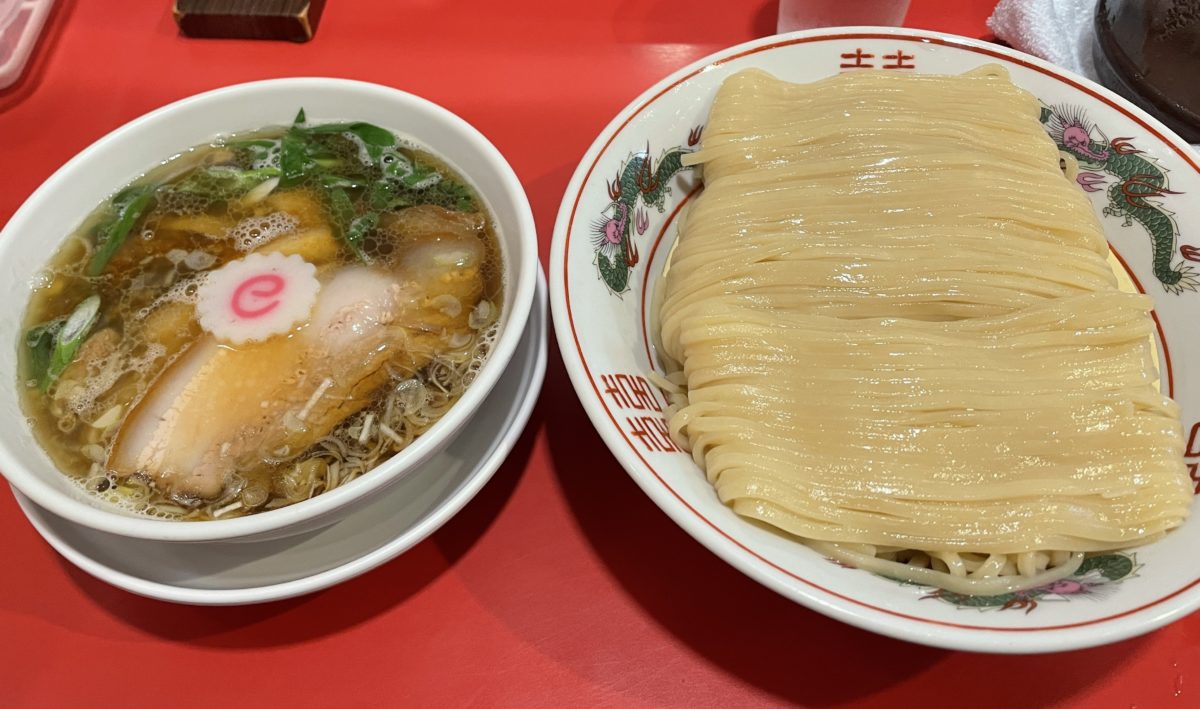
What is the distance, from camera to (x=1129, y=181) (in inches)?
63.0

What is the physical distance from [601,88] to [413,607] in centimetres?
157

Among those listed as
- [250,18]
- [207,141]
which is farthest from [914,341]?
[250,18]

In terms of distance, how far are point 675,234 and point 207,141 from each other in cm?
109

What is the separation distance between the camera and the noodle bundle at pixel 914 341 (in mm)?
1131

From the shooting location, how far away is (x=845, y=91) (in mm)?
1623

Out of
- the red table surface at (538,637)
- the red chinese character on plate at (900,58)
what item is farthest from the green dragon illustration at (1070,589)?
the red chinese character on plate at (900,58)

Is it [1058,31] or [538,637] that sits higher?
[1058,31]

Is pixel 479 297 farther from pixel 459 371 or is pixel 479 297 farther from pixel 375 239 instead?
pixel 375 239

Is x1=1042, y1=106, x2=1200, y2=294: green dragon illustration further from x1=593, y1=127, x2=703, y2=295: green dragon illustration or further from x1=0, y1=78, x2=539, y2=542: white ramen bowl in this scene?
x1=0, y1=78, x2=539, y2=542: white ramen bowl

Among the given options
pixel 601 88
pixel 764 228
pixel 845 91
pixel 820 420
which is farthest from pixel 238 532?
pixel 601 88

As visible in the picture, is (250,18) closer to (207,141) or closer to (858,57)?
(207,141)

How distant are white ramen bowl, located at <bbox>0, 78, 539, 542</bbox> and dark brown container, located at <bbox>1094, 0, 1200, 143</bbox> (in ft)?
5.40

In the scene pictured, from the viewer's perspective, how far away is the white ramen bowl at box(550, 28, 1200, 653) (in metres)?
1.00

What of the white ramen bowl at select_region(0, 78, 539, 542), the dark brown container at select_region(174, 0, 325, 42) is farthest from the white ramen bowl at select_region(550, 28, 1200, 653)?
the dark brown container at select_region(174, 0, 325, 42)
